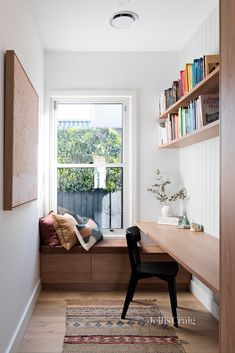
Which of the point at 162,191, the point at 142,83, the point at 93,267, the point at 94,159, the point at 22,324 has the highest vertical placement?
the point at 142,83

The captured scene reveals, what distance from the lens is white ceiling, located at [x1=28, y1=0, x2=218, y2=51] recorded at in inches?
109

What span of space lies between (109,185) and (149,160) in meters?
0.56

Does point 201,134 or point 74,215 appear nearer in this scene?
point 201,134

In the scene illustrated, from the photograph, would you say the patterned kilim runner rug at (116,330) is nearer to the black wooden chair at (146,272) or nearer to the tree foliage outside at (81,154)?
the black wooden chair at (146,272)

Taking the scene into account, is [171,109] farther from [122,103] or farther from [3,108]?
[3,108]

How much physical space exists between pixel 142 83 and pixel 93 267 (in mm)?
2141

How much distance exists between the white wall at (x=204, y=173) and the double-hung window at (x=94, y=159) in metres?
0.78

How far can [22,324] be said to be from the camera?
2463 millimetres

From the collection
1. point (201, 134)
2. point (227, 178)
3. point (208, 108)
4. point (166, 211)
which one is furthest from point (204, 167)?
point (227, 178)

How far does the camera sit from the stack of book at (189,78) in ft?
8.00

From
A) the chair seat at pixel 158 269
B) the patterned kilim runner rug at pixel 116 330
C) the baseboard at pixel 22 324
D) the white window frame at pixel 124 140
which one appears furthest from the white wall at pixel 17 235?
the chair seat at pixel 158 269

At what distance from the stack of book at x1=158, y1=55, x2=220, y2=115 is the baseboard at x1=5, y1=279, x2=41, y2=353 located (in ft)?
7.35

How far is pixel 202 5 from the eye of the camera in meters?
2.81

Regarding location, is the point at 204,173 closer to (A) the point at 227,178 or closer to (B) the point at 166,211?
(B) the point at 166,211
